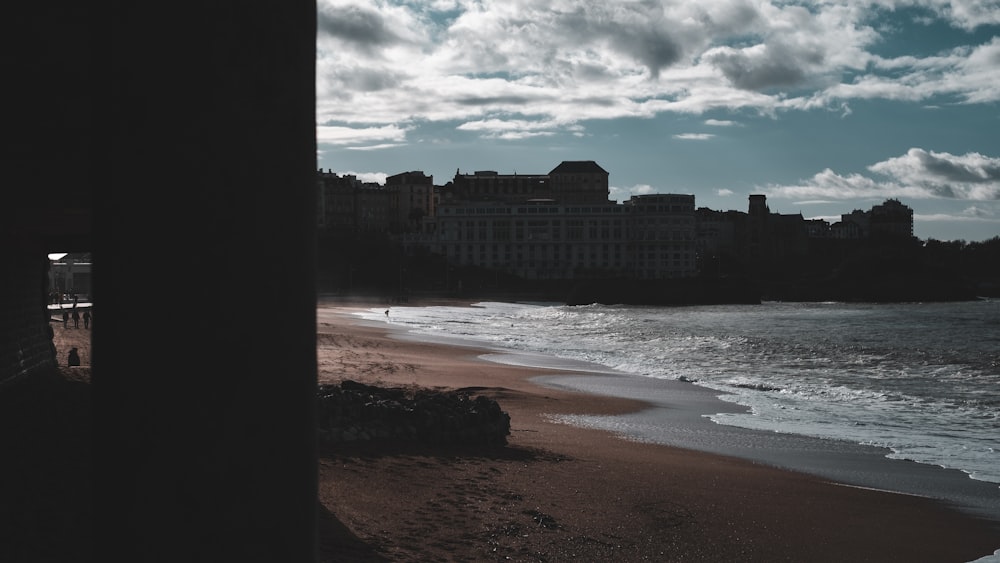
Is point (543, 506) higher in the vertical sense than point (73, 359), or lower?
lower

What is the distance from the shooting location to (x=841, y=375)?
80.7 feet

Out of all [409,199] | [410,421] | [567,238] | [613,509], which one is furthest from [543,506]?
[409,199]

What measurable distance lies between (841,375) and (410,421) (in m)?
17.2

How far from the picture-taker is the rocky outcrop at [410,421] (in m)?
10.5

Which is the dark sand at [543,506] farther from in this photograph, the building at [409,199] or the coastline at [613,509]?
the building at [409,199]

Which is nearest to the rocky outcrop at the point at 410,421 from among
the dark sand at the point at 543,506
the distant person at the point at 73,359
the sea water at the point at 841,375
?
the dark sand at the point at 543,506

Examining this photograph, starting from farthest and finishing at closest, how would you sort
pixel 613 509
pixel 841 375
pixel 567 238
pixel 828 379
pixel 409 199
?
pixel 409 199 → pixel 567 238 → pixel 841 375 → pixel 828 379 → pixel 613 509

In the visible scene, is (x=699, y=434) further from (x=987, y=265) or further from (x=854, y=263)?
(x=987, y=265)

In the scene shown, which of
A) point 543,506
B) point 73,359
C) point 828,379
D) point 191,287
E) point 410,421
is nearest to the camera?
point 191,287

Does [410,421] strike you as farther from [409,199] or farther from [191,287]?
[409,199]

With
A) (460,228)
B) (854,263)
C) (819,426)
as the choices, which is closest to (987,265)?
(854,263)

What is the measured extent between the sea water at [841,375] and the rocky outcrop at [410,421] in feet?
19.2

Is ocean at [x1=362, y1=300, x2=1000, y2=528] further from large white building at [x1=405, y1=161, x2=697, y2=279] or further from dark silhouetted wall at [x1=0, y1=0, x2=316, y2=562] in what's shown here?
large white building at [x1=405, y1=161, x2=697, y2=279]

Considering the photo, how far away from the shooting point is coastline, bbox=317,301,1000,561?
708cm
